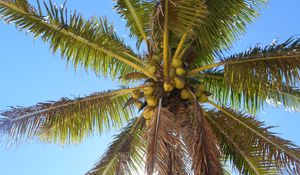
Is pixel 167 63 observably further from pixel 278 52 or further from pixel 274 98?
pixel 274 98

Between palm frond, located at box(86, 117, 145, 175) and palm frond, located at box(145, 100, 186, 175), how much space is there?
1.03 meters

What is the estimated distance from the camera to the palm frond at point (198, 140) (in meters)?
6.52

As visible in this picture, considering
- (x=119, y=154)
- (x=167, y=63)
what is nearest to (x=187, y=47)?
(x=167, y=63)

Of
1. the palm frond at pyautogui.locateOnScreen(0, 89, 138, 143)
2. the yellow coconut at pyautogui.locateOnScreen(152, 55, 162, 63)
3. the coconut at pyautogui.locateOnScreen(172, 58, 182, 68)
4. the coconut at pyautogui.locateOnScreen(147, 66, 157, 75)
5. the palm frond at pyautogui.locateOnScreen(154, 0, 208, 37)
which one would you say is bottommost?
the palm frond at pyautogui.locateOnScreen(0, 89, 138, 143)

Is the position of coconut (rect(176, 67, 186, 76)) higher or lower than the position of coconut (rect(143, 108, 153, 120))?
higher

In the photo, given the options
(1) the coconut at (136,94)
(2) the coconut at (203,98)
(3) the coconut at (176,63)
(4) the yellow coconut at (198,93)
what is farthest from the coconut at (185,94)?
(1) the coconut at (136,94)

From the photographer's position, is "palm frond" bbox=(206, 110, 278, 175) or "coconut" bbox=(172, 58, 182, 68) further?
"palm frond" bbox=(206, 110, 278, 175)

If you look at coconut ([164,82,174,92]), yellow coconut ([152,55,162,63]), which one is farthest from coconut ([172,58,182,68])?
coconut ([164,82,174,92])

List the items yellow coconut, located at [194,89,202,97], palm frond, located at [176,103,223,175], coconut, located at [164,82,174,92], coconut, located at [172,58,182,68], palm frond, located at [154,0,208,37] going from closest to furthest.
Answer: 1. palm frond, located at [176,103,223,175]
2. palm frond, located at [154,0,208,37]
3. coconut, located at [164,82,174,92]
4. coconut, located at [172,58,182,68]
5. yellow coconut, located at [194,89,202,97]

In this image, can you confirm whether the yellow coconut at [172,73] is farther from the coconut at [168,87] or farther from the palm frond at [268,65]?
the palm frond at [268,65]

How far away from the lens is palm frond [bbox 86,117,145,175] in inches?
320

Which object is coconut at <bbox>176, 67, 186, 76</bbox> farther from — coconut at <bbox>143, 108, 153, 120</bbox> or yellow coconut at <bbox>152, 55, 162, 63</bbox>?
coconut at <bbox>143, 108, 153, 120</bbox>

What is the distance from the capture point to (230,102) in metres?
9.46

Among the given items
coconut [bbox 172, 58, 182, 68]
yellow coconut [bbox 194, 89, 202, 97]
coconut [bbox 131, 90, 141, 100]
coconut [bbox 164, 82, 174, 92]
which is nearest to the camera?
coconut [bbox 164, 82, 174, 92]
